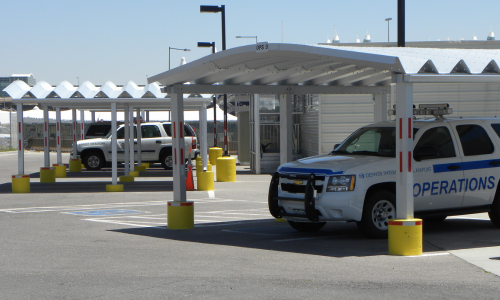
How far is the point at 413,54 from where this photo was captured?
8648 millimetres

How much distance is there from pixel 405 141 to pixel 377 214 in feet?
5.05

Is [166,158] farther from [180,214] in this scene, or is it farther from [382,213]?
[382,213]

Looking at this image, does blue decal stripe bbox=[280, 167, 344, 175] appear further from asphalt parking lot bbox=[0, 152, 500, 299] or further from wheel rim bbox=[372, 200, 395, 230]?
asphalt parking lot bbox=[0, 152, 500, 299]

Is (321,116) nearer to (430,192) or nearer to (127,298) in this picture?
(430,192)

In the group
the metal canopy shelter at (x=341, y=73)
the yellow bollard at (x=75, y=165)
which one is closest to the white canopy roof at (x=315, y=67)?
the metal canopy shelter at (x=341, y=73)

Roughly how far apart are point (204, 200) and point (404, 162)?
794 centimetres

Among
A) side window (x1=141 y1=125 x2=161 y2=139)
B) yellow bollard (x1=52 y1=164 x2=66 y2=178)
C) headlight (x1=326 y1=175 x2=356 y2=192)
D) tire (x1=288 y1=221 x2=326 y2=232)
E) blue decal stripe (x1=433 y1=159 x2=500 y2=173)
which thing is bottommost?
tire (x1=288 y1=221 x2=326 y2=232)

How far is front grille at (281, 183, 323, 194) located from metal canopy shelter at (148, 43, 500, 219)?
4.02 ft

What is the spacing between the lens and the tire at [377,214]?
9.22 meters

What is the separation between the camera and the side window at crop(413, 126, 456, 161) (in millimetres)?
9741

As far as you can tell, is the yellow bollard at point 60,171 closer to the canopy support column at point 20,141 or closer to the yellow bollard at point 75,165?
the yellow bollard at point 75,165

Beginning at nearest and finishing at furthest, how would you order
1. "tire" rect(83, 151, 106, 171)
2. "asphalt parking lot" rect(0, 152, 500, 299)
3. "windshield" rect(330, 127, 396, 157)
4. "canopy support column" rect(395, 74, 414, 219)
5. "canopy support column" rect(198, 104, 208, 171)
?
"asphalt parking lot" rect(0, 152, 500, 299) → "canopy support column" rect(395, 74, 414, 219) → "windshield" rect(330, 127, 396, 157) → "canopy support column" rect(198, 104, 208, 171) → "tire" rect(83, 151, 106, 171)

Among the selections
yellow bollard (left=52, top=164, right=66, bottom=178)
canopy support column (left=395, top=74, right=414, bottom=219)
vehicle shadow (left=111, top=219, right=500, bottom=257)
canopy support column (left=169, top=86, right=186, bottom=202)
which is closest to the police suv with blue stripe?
vehicle shadow (left=111, top=219, right=500, bottom=257)

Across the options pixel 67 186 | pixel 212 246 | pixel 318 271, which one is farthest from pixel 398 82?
pixel 67 186
